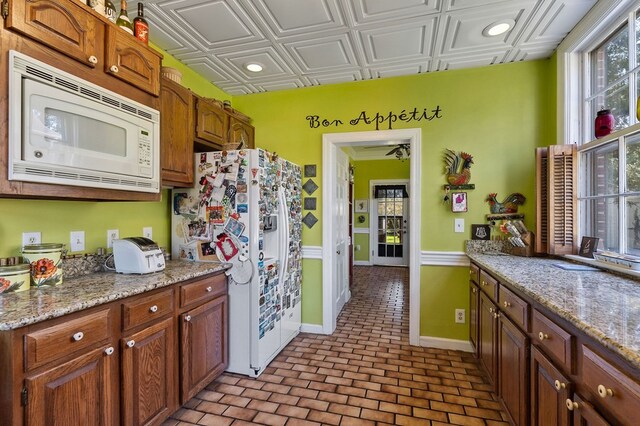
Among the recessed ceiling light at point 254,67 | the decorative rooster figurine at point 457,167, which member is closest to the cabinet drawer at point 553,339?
the decorative rooster figurine at point 457,167

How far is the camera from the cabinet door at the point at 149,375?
59.4 inches

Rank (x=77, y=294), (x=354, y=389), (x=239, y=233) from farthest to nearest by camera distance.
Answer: (x=239, y=233) → (x=354, y=389) → (x=77, y=294)

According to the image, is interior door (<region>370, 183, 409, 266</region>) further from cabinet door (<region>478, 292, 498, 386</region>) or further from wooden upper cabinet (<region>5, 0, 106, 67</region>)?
wooden upper cabinet (<region>5, 0, 106, 67</region>)

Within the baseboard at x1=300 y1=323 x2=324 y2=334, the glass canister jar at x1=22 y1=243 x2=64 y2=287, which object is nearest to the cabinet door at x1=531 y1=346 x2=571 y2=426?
the baseboard at x1=300 y1=323 x2=324 y2=334

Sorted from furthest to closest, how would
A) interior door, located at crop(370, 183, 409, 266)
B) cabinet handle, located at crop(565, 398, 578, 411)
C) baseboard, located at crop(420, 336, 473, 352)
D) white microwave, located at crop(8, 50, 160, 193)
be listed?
interior door, located at crop(370, 183, 409, 266), baseboard, located at crop(420, 336, 473, 352), white microwave, located at crop(8, 50, 160, 193), cabinet handle, located at crop(565, 398, 578, 411)

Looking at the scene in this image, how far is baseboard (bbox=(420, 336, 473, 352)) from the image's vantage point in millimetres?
2836

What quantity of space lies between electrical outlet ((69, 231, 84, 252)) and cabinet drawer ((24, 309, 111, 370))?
712mm

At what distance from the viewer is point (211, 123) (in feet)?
8.60

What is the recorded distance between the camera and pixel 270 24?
7.11 feet

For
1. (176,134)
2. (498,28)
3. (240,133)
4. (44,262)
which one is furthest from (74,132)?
(498,28)

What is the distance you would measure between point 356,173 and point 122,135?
5.93 meters

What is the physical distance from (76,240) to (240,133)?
67.8 inches

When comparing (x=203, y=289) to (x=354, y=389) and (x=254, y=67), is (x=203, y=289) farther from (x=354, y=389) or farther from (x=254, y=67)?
(x=254, y=67)

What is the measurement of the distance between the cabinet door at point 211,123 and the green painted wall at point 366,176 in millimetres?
4635
